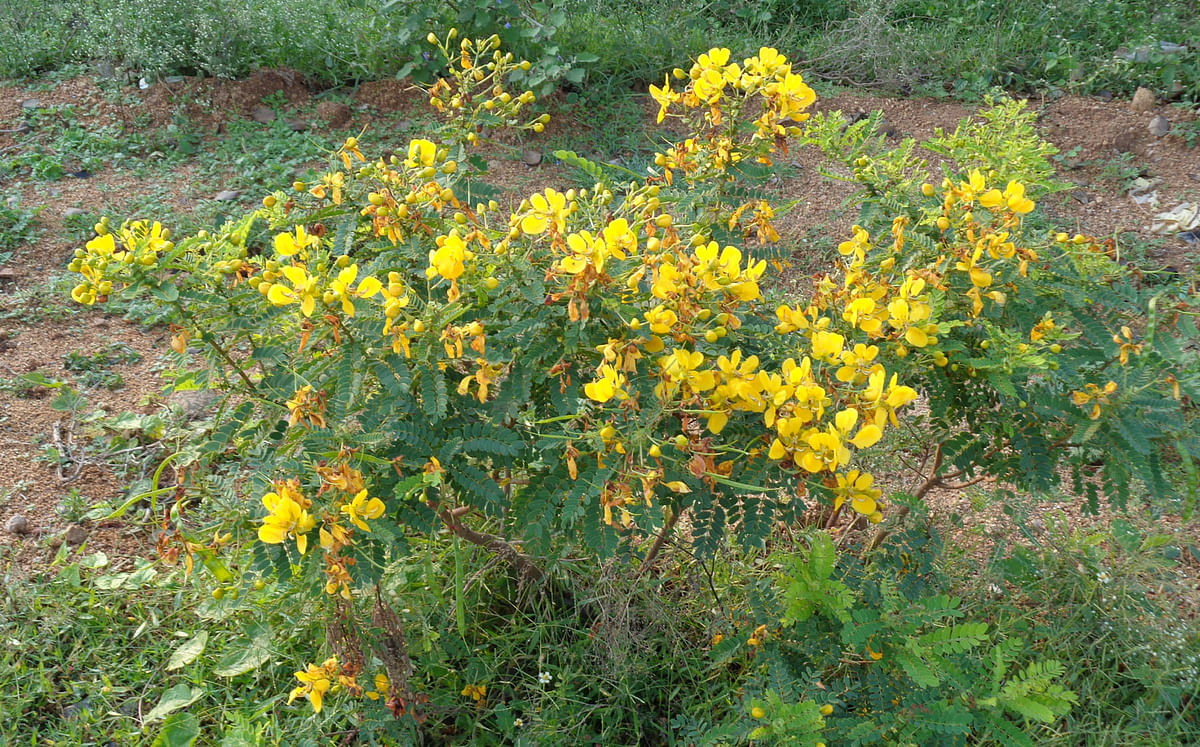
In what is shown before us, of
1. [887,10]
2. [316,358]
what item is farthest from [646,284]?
[887,10]

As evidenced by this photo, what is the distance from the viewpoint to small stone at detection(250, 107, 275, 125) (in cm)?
407

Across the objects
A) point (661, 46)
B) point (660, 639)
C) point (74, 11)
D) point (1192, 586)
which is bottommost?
point (1192, 586)

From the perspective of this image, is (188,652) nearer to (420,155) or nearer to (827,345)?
(420,155)

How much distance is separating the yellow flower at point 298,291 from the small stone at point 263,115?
297 centimetres

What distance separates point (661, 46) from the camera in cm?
446

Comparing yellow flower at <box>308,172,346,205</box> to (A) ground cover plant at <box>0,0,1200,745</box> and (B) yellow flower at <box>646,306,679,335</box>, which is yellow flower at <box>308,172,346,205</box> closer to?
(A) ground cover plant at <box>0,0,1200,745</box>

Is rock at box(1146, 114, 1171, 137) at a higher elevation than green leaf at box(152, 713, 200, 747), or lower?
lower

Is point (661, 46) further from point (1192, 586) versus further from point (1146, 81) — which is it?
point (1192, 586)

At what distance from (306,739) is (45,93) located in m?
3.53

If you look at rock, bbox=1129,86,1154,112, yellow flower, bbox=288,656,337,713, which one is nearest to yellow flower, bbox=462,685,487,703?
yellow flower, bbox=288,656,337,713

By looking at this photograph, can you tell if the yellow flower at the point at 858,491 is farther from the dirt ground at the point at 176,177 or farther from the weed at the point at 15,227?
the weed at the point at 15,227

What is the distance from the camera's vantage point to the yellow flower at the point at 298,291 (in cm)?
140

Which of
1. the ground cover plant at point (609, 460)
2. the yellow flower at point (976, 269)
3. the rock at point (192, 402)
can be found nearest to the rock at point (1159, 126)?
the ground cover plant at point (609, 460)

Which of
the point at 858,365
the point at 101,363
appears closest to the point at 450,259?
the point at 858,365
